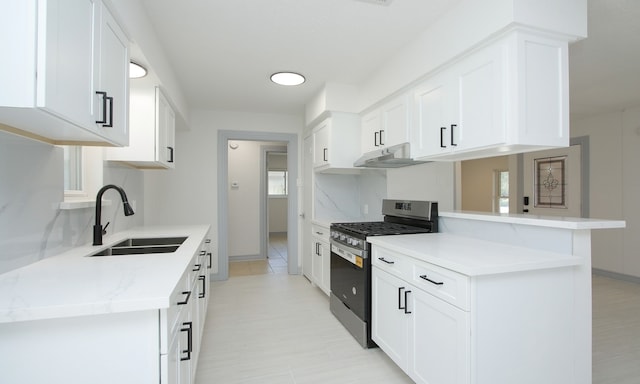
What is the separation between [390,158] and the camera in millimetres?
2631

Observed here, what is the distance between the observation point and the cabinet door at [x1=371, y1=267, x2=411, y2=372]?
1905 millimetres

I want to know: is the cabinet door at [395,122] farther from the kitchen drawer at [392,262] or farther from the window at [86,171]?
the window at [86,171]

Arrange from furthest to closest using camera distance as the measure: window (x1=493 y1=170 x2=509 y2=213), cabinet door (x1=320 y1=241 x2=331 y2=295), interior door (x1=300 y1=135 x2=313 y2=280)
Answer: window (x1=493 y1=170 x2=509 y2=213)
interior door (x1=300 y1=135 x2=313 y2=280)
cabinet door (x1=320 y1=241 x2=331 y2=295)

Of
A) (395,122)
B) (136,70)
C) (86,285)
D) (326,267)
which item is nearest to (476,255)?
(395,122)

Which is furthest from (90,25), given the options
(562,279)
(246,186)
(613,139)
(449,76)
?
(613,139)

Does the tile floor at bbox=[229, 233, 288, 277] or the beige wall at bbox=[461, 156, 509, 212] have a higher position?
the beige wall at bbox=[461, 156, 509, 212]

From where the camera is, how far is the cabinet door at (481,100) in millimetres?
1701

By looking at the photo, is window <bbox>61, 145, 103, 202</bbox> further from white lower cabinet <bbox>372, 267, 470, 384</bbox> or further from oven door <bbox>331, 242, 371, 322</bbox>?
white lower cabinet <bbox>372, 267, 470, 384</bbox>

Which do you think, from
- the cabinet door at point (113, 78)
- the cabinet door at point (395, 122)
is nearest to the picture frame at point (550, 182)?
Answer: the cabinet door at point (395, 122)

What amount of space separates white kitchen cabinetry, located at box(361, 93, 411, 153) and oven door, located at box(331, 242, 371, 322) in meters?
1.06

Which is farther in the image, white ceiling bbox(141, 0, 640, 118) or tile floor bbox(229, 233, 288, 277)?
tile floor bbox(229, 233, 288, 277)

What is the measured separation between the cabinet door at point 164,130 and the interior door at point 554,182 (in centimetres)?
554

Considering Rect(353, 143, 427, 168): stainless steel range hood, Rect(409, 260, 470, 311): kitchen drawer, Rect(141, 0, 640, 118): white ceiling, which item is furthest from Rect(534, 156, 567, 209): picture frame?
Rect(409, 260, 470, 311): kitchen drawer

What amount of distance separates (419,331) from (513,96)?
4.56ft
